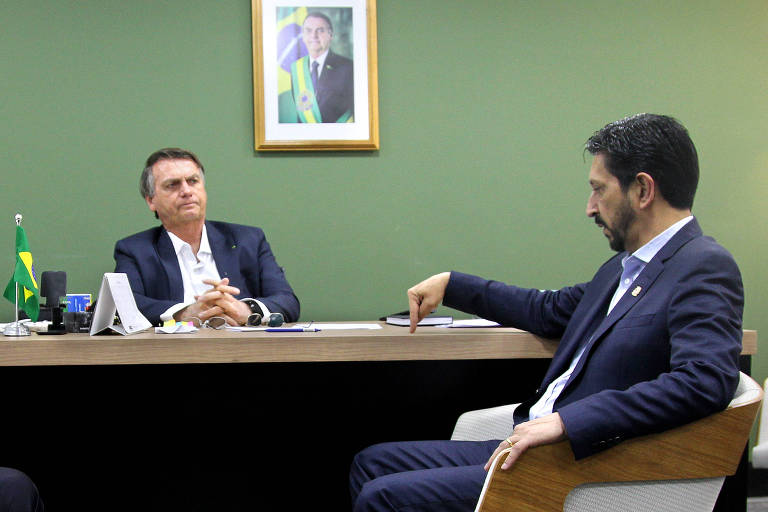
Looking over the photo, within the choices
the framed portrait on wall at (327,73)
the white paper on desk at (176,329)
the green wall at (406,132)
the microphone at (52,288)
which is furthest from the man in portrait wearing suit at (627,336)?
the framed portrait on wall at (327,73)

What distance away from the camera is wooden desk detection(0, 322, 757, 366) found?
1.86 meters

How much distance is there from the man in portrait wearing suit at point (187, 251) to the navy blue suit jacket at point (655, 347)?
4.70 ft

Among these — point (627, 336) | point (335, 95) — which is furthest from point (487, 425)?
point (335, 95)

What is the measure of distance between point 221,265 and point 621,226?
1.86m

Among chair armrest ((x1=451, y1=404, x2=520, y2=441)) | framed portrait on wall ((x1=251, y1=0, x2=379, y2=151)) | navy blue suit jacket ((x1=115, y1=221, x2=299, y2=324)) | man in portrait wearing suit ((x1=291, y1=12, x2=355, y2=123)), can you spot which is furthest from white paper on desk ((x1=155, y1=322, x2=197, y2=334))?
man in portrait wearing suit ((x1=291, y1=12, x2=355, y2=123))

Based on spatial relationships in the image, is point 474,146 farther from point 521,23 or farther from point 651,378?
point 651,378

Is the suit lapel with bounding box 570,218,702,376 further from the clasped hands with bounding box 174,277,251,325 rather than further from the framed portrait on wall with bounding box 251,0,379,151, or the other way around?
the framed portrait on wall with bounding box 251,0,379,151

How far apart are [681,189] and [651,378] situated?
1.42ft

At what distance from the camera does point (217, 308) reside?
2572mm

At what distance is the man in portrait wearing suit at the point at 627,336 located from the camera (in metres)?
1.38

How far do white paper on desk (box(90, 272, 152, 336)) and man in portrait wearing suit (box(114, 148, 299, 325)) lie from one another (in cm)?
86

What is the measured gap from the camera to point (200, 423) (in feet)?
7.59

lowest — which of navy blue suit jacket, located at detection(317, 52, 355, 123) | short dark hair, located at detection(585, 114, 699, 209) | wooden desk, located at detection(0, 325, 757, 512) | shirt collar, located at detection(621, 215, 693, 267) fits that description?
wooden desk, located at detection(0, 325, 757, 512)

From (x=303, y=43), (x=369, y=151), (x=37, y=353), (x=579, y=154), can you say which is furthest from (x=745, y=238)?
(x=37, y=353)
